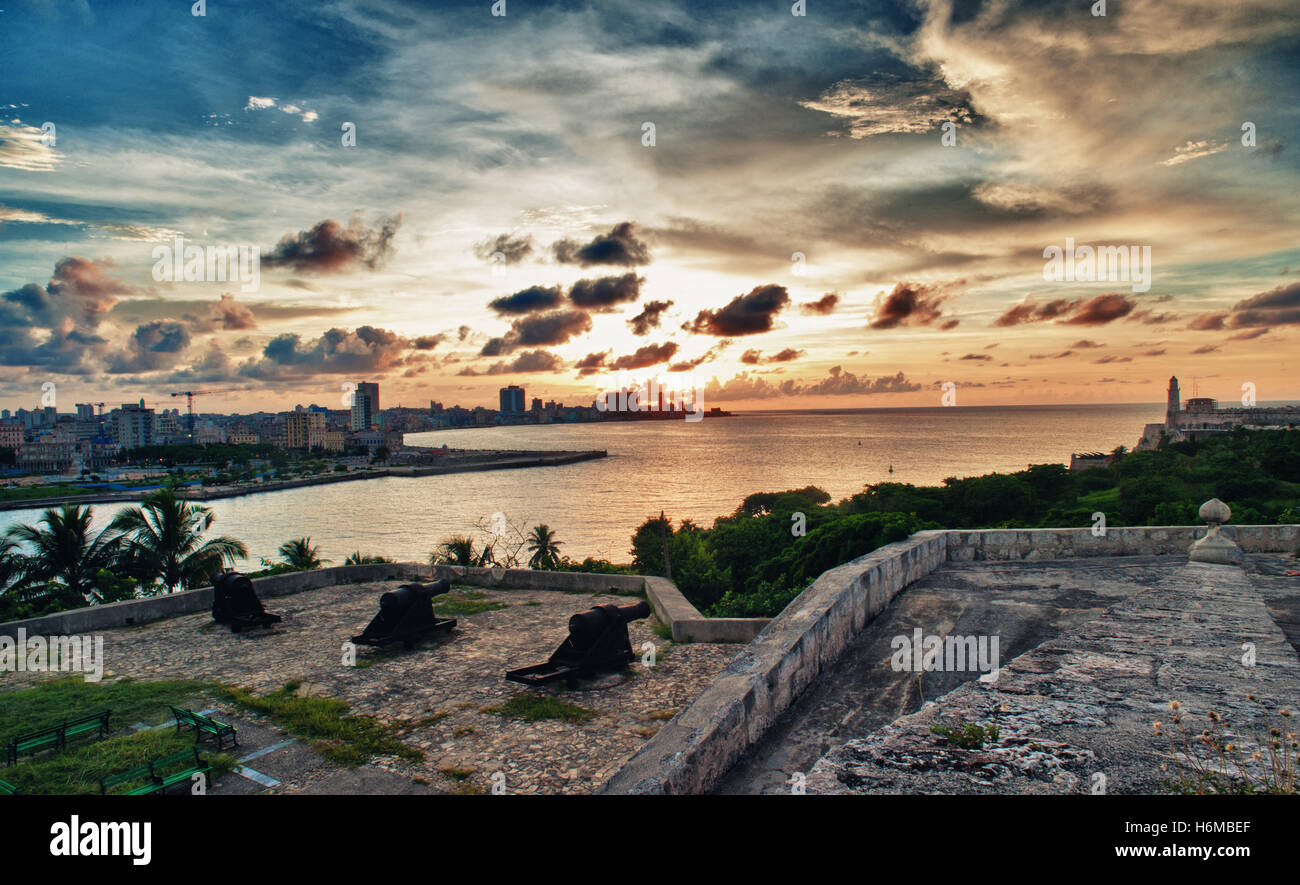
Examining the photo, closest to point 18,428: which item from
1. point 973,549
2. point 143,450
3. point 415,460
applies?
point 143,450

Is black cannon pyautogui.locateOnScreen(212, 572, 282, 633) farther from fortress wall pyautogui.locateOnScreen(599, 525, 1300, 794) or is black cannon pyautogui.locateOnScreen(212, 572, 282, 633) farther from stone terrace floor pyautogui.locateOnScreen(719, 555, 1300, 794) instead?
stone terrace floor pyautogui.locateOnScreen(719, 555, 1300, 794)

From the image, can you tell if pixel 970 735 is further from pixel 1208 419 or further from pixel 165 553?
pixel 1208 419

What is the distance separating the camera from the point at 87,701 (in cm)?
789

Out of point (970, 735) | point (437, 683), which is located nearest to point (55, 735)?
point (437, 683)

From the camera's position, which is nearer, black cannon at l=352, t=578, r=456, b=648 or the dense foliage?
black cannon at l=352, t=578, r=456, b=648

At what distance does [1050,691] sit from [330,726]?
6561 mm

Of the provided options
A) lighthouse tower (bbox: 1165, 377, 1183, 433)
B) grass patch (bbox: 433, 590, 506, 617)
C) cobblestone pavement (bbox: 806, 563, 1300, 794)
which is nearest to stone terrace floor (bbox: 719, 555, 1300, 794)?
cobblestone pavement (bbox: 806, 563, 1300, 794)

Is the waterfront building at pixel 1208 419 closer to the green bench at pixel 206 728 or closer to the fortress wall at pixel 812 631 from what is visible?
the fortress wall at pixel 812 631

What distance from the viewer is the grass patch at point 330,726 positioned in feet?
21.2

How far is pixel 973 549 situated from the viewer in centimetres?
935

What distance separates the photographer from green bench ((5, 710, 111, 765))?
6414 millimetres

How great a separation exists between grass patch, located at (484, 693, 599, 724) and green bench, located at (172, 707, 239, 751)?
248cm
